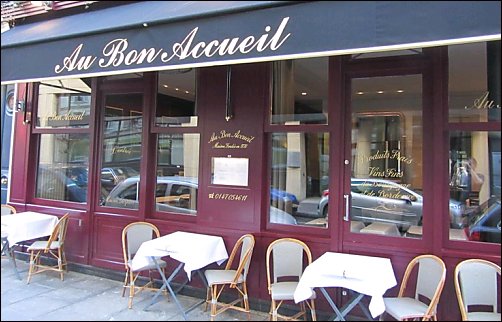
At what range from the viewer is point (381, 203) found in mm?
4230

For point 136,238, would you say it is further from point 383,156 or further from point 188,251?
point 383,156

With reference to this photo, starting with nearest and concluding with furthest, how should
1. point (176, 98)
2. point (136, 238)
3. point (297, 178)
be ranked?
point (297, 178) → point (136, 238) → point (176, 98)

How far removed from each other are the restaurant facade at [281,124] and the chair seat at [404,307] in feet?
0.97

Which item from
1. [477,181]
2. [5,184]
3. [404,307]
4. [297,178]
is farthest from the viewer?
[5,184]

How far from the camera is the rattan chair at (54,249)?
4805mm

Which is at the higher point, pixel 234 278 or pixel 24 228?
pixel 24 228

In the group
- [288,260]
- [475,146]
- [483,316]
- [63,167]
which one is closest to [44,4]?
[63,167]

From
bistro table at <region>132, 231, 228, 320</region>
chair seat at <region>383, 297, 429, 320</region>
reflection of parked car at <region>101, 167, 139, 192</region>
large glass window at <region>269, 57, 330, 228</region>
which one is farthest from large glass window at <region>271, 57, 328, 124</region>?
reflection of parked car at <region>101, 167, 139, 192</region>

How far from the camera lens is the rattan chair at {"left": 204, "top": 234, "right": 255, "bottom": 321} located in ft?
12.4

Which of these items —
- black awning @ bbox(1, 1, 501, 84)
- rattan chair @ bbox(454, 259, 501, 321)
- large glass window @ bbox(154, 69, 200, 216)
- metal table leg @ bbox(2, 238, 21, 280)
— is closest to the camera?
black awning @ bbox(1, 1, 501, 84)

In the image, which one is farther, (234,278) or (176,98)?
(176,98)

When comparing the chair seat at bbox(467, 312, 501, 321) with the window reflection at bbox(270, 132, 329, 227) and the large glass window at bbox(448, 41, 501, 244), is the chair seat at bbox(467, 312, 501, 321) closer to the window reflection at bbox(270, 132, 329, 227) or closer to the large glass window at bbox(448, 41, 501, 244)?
the large glass window at bbox(448, 41, 501, 244)

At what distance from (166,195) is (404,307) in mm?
2961

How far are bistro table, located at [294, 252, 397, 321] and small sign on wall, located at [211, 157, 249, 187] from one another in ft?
4.34
